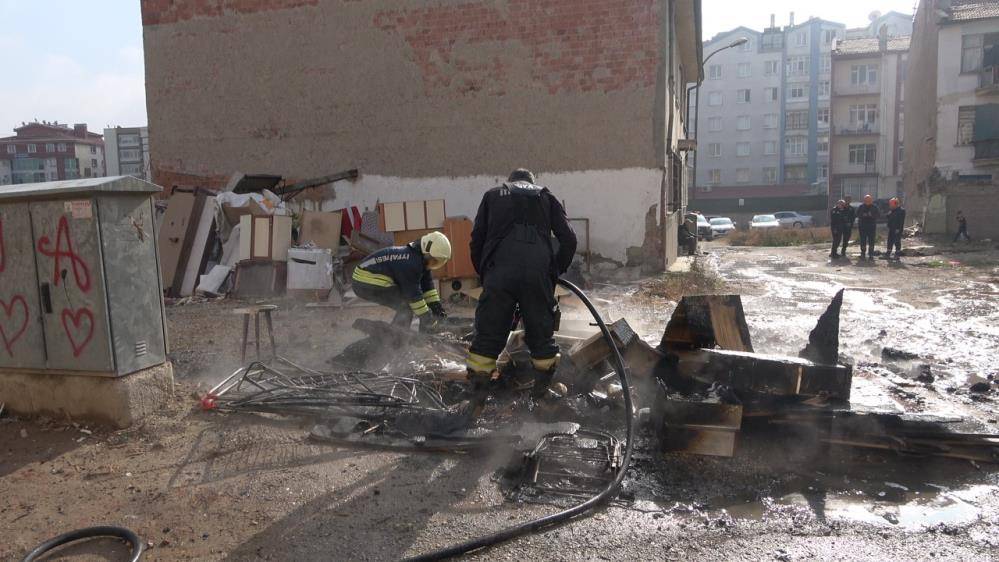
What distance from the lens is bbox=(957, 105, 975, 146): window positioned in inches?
1070

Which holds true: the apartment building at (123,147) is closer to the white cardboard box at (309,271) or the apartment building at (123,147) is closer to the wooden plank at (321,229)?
the wooden plank at (321,229)

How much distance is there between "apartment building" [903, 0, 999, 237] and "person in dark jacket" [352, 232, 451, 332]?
86.1ft

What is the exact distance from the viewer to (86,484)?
358 centimetres

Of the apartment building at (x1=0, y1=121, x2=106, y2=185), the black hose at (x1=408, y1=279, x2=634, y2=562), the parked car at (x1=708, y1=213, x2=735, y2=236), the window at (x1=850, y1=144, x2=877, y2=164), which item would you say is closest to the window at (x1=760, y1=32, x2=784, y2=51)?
the window at (x1=850, y1=144, x2=877, y2=164)

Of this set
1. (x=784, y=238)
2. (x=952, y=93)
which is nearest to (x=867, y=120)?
(x=952, y=93)

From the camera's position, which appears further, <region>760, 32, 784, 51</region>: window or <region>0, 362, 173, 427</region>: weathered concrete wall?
Result: <region>760, 32, 784, 51</region>: window

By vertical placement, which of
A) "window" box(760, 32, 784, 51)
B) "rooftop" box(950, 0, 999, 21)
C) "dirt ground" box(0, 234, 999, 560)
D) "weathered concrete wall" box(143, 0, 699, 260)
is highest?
"window" box(760, 32, 784, 51)

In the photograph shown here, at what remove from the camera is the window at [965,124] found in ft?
89.2

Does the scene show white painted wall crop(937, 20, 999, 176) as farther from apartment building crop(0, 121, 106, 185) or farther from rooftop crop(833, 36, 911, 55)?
apartment building crop(0, 121, 106, 185)

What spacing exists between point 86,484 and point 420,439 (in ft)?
6.01

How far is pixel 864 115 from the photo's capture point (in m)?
46.4

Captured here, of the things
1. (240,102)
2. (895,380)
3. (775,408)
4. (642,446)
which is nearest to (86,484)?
(642,446)

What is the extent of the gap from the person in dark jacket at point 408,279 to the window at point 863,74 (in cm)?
4957

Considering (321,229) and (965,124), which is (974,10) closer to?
(965,124)
